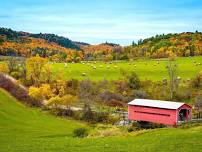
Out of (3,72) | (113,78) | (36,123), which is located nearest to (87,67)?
(113,78)

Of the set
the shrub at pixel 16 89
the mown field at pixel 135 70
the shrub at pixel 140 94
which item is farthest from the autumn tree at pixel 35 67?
the shrub at pixel 140 94

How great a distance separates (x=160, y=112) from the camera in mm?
57094

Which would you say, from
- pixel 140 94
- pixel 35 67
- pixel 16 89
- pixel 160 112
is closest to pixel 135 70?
pixel 140 94

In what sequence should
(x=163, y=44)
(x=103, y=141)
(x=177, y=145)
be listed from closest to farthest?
(x=177, y=145), (x=103, y=141), (x=163, y=44)

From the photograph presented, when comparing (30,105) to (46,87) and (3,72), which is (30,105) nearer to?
(46,87)

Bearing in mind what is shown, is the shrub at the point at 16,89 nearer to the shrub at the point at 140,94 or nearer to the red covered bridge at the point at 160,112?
the shrub at the point at 140,94

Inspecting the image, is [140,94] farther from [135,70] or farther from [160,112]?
[135,70]

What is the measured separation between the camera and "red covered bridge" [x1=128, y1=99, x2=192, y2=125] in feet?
184

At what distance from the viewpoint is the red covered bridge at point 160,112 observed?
56.1 meters

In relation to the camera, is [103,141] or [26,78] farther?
[26,78]

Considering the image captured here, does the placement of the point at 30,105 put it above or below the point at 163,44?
below

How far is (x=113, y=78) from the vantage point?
99188 millimetres

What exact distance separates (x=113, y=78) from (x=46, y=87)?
27290 millimetres

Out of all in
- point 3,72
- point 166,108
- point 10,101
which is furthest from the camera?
point 3,72
